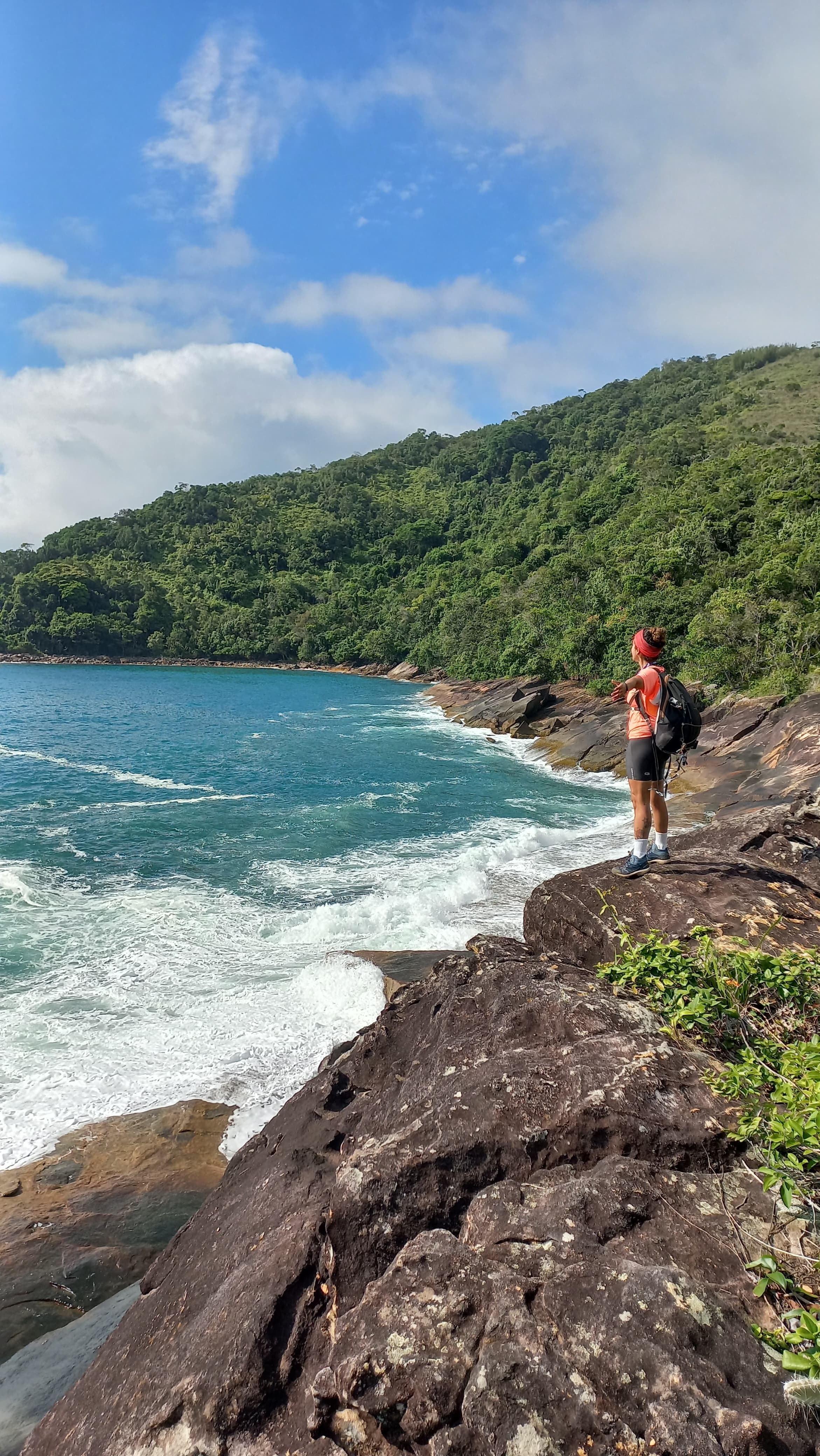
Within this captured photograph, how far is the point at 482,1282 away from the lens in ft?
9.78

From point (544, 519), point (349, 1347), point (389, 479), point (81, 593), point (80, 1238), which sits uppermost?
point (389, 479)

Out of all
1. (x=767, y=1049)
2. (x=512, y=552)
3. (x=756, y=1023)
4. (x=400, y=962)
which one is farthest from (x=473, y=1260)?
(x=512, y=552)

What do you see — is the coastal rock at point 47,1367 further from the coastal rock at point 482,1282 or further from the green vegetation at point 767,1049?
the green vegetation at point 767,1049

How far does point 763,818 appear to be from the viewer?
9.43 meters

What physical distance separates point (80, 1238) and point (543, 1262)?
5.09 metres

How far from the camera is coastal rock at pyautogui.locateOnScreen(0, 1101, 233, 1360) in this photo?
556 cm

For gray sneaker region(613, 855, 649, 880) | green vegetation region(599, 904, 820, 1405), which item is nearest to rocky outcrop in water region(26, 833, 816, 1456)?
green vegetation region(599, 904, 820, 1405)

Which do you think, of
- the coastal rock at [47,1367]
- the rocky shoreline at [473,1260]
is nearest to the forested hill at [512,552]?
the rocky shoreline at [473,1260]

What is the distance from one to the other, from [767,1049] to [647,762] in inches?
137

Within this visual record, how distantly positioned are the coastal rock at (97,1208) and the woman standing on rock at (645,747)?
5149mm

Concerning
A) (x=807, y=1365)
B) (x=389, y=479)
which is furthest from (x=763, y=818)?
(x=389, y=479)

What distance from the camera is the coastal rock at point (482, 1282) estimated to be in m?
2.54

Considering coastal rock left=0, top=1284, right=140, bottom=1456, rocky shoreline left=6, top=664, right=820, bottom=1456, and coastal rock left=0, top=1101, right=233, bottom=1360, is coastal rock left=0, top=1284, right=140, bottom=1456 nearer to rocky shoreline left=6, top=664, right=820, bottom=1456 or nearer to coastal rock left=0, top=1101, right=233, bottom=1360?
coastal rock left=0, top=1101, right=233, bottom=1360

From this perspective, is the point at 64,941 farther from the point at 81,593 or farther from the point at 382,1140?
the point at 81,593
